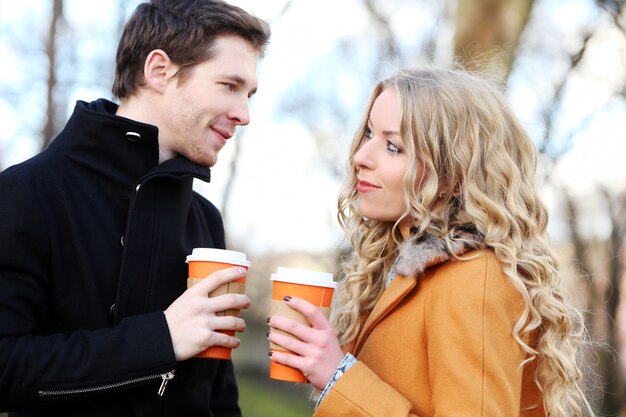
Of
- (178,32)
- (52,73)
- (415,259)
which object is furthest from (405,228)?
(52,73)

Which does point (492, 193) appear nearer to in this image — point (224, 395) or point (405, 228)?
point (405, 228)

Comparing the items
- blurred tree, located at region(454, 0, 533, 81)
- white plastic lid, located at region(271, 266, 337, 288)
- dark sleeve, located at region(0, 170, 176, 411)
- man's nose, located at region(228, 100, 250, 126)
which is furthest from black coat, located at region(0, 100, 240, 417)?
blurred tree, located at region(454, 0, 533, 81)

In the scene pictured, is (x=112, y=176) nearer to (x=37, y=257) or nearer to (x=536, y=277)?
(x=37, y=257)

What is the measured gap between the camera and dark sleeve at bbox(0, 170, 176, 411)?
238 cm

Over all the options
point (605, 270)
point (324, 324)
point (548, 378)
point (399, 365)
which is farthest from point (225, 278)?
point (605, 270)

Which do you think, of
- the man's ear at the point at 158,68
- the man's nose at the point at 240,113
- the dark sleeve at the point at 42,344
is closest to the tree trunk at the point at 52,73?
the man's ear at the point at 158,68

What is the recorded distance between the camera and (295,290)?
251 centimetres

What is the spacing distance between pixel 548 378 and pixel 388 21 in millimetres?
7927

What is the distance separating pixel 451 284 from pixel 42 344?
139cm

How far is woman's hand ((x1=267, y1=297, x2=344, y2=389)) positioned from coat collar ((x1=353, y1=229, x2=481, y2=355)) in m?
0.26

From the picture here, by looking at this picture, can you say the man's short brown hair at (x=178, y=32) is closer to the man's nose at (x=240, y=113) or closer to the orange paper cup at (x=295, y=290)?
the man's nose at (x=240, y=113)

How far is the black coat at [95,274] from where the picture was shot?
2.41 meters

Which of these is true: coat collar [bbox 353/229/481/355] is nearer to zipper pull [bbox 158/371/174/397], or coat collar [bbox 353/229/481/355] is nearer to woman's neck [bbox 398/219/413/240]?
woman's neck [bbox 398/219/413/240]

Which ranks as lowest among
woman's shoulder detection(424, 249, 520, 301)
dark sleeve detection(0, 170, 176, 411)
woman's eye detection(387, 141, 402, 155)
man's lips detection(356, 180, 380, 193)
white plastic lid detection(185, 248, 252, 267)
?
dark sleeve detection(0, 170, 176, 411)
